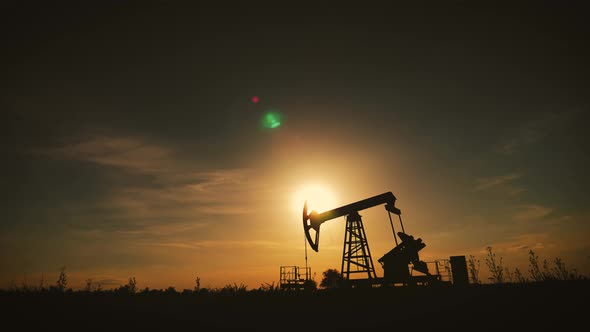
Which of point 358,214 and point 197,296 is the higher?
point 358,214

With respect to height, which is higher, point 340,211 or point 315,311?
point 340,211

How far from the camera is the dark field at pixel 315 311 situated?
27.0ft

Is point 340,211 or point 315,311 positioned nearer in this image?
point 315,311

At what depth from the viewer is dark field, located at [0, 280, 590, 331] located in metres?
8.23

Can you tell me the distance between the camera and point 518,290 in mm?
11094

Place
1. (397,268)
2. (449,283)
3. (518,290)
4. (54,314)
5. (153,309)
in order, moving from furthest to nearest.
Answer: (397,268)
(449,283)
(518,290)
(153,309)
(54,314)

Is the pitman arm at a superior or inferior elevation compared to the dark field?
superior

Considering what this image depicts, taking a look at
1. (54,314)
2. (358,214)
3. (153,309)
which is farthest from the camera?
(358,214)

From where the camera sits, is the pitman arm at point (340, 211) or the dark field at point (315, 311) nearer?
the dark field at point (315, 311)

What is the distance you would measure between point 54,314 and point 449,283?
15005 millimetres

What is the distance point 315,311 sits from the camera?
33.9ft

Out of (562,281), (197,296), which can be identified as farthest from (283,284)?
(562,281)

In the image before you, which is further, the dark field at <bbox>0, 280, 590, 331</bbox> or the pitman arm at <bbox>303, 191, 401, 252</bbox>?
the pitman arm at <bbox>303, 191, 401, 252</bbox>

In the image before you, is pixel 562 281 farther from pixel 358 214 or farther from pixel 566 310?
pixel 358 214
